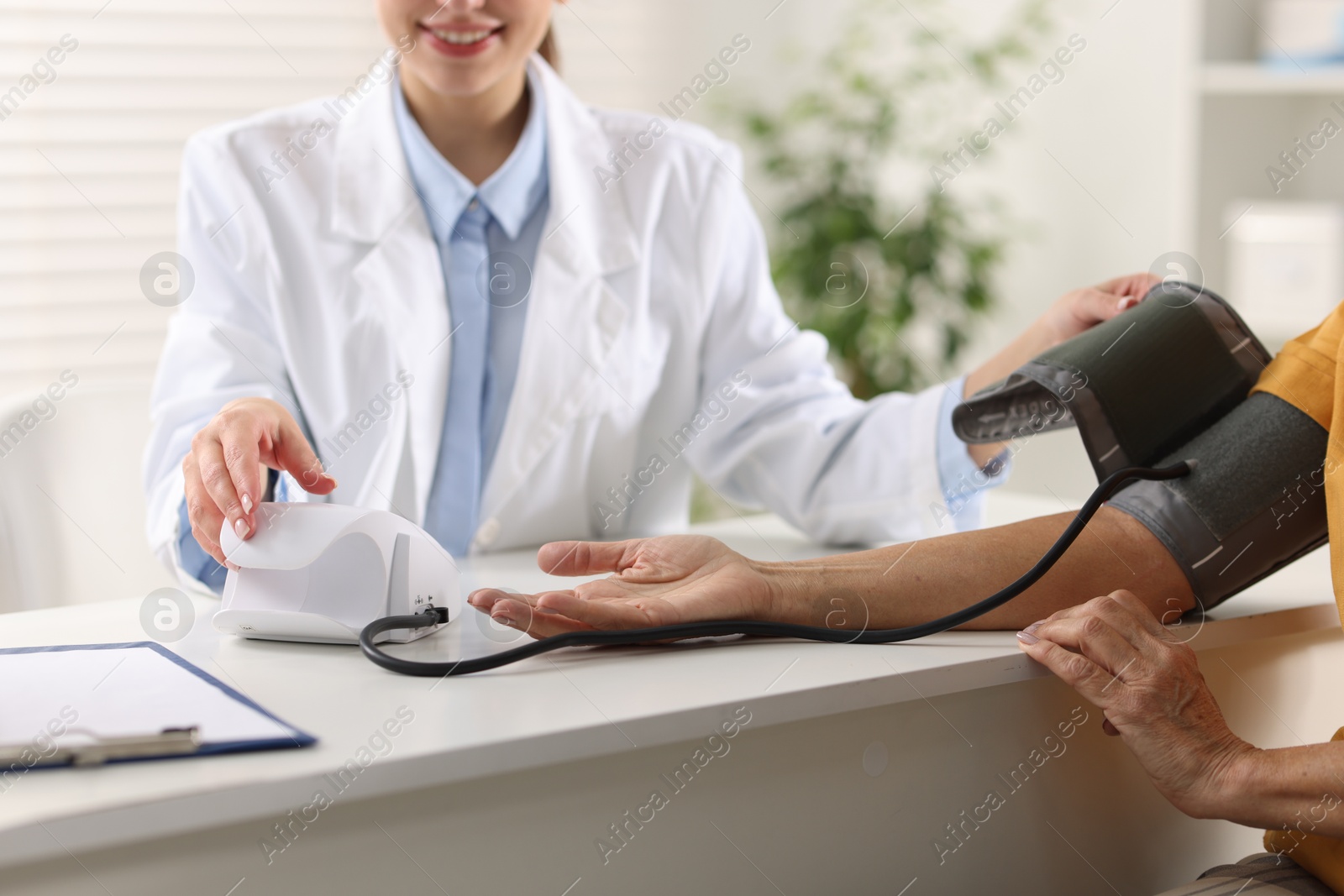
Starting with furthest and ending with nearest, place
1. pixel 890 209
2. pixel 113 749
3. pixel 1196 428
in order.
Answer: pixel 890 209 < pixel 1196 428 < pixel 113 749

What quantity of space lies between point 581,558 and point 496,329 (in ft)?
1.72

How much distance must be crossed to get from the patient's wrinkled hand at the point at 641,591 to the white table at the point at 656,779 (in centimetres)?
2

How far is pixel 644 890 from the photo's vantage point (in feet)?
2.23

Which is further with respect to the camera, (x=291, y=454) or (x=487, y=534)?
(x=487, y=534)

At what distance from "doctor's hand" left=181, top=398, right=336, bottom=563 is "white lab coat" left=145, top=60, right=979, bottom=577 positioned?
31cm

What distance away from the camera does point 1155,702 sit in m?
0.74

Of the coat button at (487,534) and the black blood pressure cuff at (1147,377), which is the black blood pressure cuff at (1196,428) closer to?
the black blood pressure cuff at (1147,377)

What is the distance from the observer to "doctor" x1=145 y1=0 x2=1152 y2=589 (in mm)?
1216

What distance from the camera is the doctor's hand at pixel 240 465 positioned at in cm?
78

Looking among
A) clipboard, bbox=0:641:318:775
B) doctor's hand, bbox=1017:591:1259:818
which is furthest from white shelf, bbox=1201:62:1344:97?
clipboard, bbox=0:641:318:775

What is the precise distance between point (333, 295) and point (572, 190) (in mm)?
293

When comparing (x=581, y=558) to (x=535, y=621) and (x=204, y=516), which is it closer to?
(x=535, y=621)

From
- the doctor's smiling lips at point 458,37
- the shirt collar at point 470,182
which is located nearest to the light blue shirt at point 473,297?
the shirt collar at point 470,182

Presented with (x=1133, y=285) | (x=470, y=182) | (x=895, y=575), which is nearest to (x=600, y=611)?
(x=895, y=575)
